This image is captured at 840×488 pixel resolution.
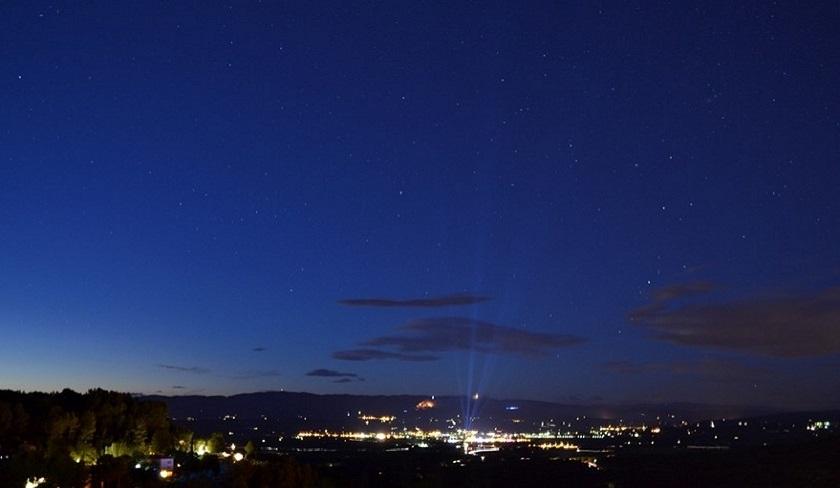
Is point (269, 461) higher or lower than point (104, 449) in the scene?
lower

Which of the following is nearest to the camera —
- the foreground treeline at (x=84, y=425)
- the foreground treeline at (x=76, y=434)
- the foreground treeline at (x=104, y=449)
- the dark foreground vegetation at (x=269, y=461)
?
the foreground treeline at (x=76, y=434)

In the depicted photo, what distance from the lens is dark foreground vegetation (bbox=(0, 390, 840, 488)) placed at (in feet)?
155

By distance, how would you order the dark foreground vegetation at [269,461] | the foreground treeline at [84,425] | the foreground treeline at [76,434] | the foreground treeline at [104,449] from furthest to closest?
the foreground treeline at [84,425]
the dark foreground vegetation at [269,461]
the foreground treeline at [104,449]
the foreground treeline at [76,434]

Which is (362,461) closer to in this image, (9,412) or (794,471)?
(794,471)

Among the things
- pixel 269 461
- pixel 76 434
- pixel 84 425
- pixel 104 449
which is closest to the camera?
pixel 84 425

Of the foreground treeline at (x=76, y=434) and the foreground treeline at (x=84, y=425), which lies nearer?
the foreground treeline at (x=76, y=434)

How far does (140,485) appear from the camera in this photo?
145ft

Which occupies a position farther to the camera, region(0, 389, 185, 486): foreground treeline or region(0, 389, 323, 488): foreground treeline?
region(0, 389, 323, 488): foreground treeline

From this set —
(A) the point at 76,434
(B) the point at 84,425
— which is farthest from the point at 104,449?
(B) the point at 84,425

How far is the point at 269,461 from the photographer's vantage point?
6512 centimetres

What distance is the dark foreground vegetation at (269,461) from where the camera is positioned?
47156 millimetres

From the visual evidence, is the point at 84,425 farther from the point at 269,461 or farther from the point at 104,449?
the point at 269,461

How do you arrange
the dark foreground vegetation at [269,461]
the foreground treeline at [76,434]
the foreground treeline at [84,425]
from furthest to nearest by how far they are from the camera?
the foreground treeline at [84,425]
the dark foreground vegetation at [269,461]
the foreground treeline at [76,434]

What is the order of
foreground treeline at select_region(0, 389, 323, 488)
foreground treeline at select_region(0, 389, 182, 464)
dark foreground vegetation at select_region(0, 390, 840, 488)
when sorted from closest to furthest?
1. foreground treeline at select_region(0, 389, 323, 488)
2. dark foreground vegetation at select_region(0, 390, 840, 488)
3. foreground treeline at select_region(0, 389, 182, 464)
